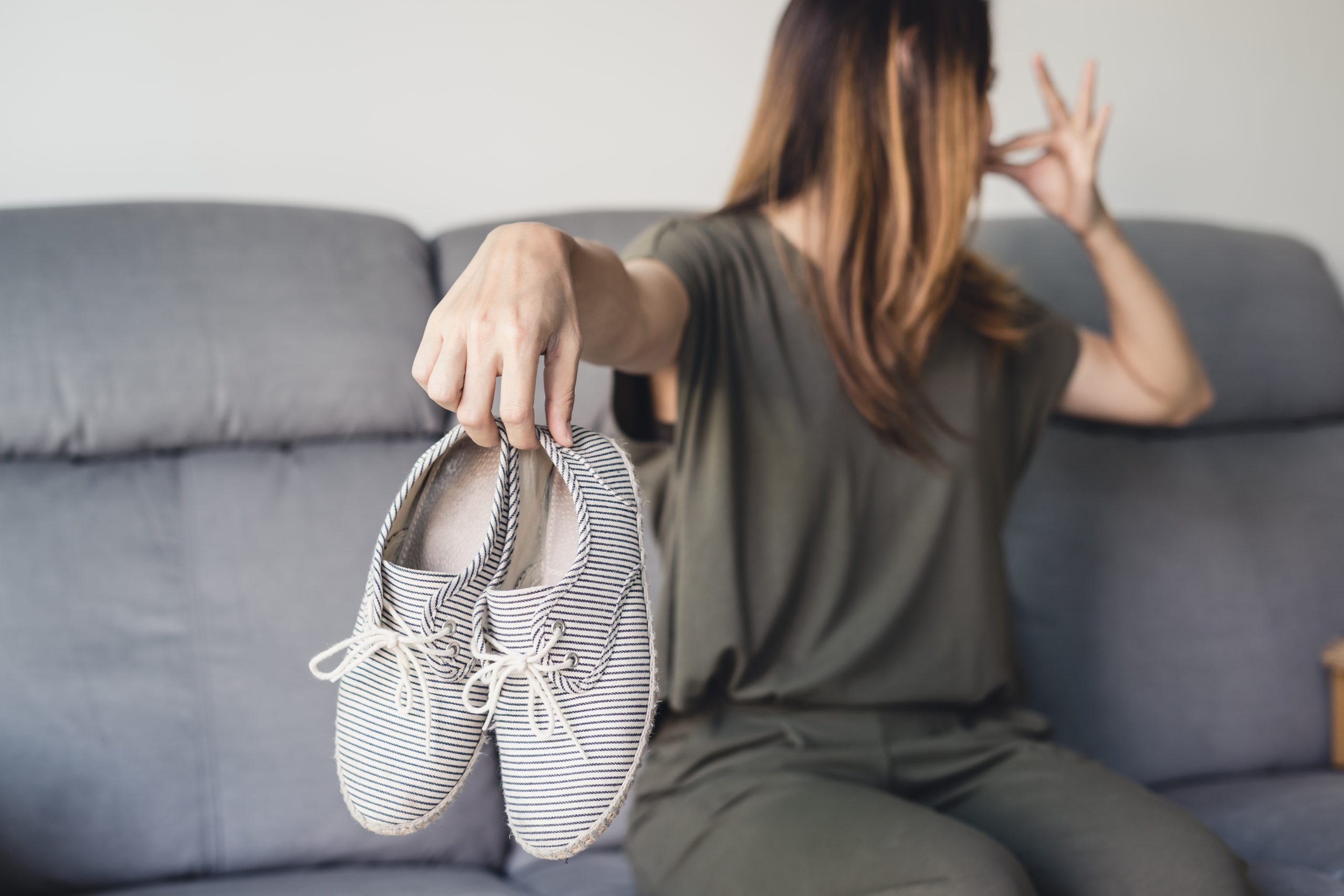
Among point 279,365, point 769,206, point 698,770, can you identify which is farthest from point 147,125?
point 698,770

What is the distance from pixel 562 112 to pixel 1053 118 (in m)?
0.70

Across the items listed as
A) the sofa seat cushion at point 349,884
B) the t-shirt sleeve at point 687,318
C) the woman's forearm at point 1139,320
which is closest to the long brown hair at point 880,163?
the t-shirt sleeve at point 687,318

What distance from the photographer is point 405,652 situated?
563 mm

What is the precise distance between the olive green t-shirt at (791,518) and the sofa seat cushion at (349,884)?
291mm

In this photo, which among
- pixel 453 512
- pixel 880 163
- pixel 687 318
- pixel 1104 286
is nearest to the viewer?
pixel 453 512

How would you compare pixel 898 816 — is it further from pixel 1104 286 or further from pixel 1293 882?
pixel 1104 286

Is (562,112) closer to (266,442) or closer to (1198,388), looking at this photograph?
(266,442)

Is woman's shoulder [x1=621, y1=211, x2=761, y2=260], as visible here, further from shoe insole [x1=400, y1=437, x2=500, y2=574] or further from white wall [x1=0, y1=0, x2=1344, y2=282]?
white wall [x1=0, y1=0, x2=1344, y2=282]

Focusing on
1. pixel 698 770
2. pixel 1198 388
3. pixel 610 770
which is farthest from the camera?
A: pixel 1198 388

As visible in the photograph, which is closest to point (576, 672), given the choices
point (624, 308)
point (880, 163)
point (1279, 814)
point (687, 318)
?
point (624, 308)

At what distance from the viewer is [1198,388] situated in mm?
1230

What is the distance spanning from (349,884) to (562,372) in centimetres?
70

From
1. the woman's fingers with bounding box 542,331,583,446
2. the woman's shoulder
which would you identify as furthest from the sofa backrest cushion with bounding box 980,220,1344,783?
the woman's fingers with bounding box 542,331,583,446

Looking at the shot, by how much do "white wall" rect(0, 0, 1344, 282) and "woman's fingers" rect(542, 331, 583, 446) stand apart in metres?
0.98
